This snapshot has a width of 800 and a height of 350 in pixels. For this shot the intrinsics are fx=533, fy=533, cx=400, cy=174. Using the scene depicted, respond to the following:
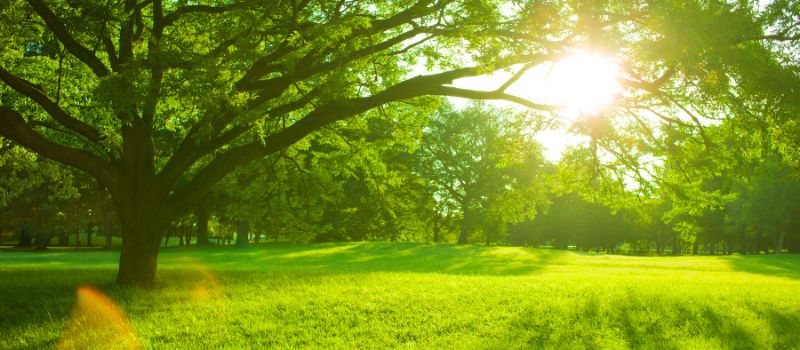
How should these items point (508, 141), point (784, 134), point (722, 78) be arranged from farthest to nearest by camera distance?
point (508, 141) → point (784, 134) → point (722, 78)

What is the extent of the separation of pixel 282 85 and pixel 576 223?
68.0 metres

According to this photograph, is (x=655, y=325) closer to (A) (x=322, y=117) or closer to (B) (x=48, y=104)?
(A) (x=322, y=117)

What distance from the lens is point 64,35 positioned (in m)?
12.4

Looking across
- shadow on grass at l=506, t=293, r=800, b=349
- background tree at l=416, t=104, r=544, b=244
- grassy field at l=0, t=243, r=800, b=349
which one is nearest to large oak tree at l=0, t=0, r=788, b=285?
grassy field at l=0, t=243, r=800, b=349

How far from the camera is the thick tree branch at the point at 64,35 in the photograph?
11906 mm

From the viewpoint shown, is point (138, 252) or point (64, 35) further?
point (138, 252)

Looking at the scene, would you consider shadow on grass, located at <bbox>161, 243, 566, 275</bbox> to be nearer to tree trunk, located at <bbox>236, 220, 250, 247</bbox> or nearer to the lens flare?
tree trunk, located at <bbox>236, 220, 250, 247</bbox>

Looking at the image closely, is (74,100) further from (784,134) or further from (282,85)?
(784,134)

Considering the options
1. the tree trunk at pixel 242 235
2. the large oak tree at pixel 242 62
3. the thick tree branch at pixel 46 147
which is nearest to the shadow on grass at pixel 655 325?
the large oak tree at pixel 242 62

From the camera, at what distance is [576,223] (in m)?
74.7

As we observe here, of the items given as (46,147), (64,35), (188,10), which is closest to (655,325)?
(188,10)

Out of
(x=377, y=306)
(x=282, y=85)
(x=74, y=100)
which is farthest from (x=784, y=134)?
(x=74, y=100)

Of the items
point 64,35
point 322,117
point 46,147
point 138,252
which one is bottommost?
point 138,252

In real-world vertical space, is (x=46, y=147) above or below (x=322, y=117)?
below
